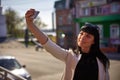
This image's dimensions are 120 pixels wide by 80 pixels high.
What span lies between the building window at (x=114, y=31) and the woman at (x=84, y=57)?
3857cm

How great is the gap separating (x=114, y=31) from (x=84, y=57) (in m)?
39.4

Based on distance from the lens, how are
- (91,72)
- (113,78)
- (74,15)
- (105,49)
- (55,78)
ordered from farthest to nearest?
(74,15) < (105,49) < (55,78) < (113,78) < (91,72)

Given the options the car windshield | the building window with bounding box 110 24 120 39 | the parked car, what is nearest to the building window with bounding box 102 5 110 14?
the building window with bounding box 110 24 120 39

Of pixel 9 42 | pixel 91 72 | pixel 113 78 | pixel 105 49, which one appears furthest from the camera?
pixel 9 42

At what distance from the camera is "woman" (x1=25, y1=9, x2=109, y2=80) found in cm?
329

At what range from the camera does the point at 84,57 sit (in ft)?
11.0

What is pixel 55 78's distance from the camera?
20.3m

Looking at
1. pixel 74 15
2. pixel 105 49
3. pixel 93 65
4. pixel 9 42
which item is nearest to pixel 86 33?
pixel 93 65

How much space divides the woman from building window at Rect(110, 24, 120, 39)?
3857 centimetres

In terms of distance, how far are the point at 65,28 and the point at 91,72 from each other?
49160 millimetres

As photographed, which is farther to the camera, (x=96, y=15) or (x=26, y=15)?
(x=96, y=15)

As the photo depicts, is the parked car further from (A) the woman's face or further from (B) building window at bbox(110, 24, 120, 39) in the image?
(B) building window at bbox(110, 24, 120, 39)

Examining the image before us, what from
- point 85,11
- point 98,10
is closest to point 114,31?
point 98,10

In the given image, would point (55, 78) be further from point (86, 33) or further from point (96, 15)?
point (96, 15)
